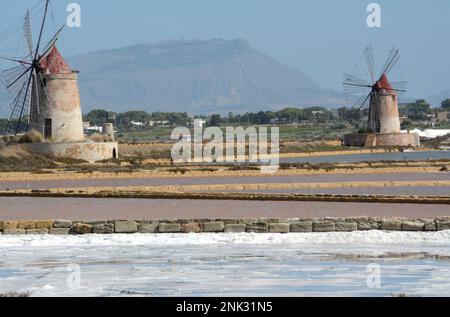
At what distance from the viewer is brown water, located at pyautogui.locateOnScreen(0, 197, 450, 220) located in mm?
13305

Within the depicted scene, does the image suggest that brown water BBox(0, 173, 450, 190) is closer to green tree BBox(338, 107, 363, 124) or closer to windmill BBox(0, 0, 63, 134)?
windmill BBox(0, 0, 63, 134)

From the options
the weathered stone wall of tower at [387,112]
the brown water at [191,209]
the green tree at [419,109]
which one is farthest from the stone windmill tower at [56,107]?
the green tree at [419,109]

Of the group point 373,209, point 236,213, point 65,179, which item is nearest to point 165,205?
point 236,213

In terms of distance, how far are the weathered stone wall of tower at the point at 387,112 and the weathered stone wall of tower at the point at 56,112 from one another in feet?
90.1

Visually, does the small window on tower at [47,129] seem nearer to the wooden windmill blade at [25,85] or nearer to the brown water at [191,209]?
the wooden windmill blade at [25,85]

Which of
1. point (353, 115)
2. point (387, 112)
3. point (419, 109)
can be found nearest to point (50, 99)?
point (387, 112)

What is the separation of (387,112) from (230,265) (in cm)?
5068

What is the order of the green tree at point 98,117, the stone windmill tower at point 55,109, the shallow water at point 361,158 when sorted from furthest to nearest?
the green tree at point 98,117 < the shallow water at point 361,158 < the stone windmill tower at point 55,109

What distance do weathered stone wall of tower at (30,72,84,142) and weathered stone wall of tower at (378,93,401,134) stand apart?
90.1 feet

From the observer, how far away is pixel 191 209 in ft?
47.9

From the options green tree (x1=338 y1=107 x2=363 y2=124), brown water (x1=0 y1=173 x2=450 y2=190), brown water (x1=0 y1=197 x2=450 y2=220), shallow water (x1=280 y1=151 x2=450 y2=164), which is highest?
green tree (x1=338 y1=107 x2=363 y2=124)

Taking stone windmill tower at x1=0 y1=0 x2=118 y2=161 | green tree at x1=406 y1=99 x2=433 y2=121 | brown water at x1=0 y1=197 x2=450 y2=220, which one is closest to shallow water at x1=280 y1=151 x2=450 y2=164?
stone windmill tower at x1=0 y1=0 x2=118 y2=161

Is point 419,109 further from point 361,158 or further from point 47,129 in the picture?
point 47,129

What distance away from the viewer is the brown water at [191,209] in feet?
43.7
